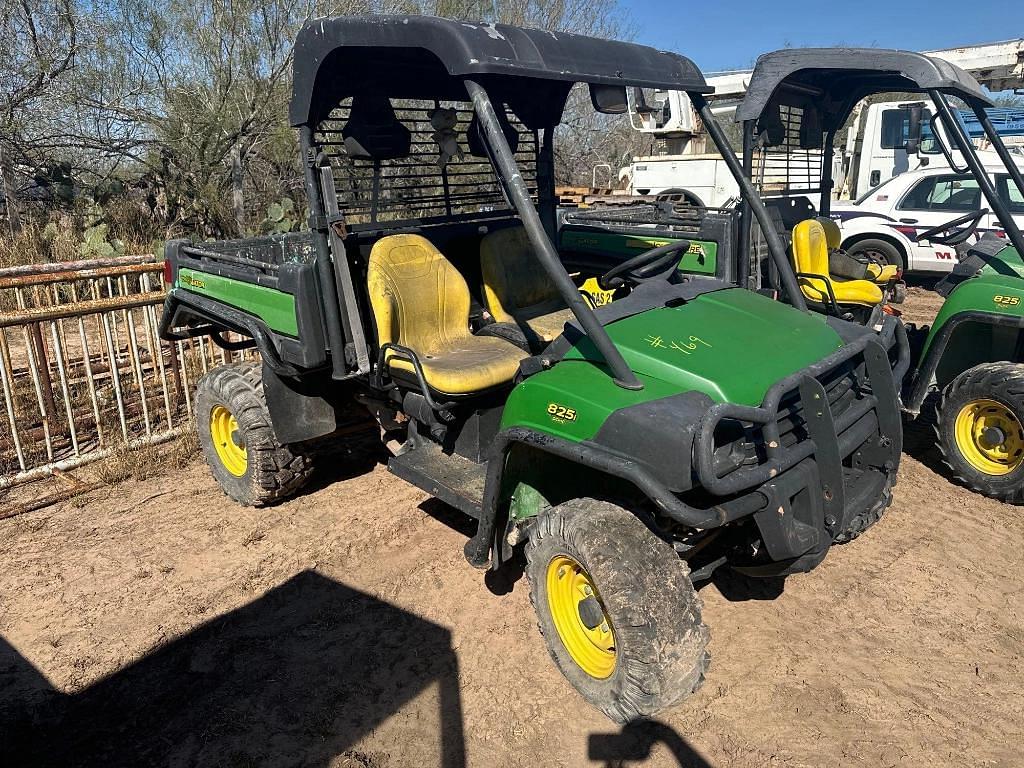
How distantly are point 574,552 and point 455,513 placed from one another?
5.63 ft

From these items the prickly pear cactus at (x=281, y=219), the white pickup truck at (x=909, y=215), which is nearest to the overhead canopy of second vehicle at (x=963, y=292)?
the white pickup truck at (x=909, y=215)

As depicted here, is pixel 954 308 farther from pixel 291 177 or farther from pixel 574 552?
pixel 291 177

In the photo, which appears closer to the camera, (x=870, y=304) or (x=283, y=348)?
(x=283, y=348)

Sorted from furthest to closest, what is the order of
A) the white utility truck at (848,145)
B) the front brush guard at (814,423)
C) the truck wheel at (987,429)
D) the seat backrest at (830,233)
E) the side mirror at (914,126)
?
the white utility truck at (848,145)
the seat backrest at (830,233)
the side mirror at (914,126)
the truck wheel at (987,429)
the front brush guard at (814,423)

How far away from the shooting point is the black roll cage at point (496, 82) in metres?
2.69

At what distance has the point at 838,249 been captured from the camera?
6312mm

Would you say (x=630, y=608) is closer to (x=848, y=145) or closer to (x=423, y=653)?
(x=423, y=653)

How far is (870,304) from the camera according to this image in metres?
5.66

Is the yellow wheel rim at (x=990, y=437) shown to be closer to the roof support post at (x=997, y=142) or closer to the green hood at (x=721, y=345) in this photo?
the roof support post at (x=997, y=142)

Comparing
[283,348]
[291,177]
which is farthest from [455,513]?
[291,177]

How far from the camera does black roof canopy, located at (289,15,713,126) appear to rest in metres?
2.72

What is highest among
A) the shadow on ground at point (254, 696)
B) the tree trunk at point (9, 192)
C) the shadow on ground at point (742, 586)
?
the tree trunk at point (9, 192)

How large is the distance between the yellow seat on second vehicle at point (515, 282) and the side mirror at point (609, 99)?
1132mm

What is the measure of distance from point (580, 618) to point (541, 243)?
4.43ft
